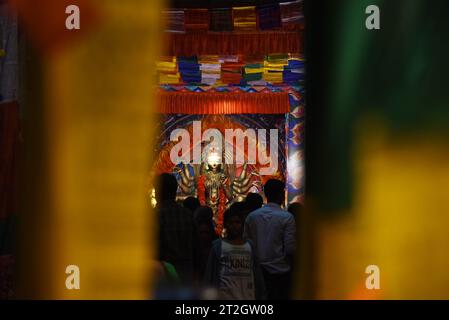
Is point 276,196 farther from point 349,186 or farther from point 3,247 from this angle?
point 349,186

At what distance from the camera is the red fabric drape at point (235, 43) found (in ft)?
25.1

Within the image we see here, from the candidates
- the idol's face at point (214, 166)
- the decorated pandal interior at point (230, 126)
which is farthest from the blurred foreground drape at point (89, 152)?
the idol's face at point (214, 166)

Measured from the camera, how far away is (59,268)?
188 centimetres

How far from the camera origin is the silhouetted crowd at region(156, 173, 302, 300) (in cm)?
405

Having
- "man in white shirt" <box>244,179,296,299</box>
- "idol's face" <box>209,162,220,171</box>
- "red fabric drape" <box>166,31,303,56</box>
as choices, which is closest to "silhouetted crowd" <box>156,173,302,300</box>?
"man in white shirt" <box>244,179,296,299</box>

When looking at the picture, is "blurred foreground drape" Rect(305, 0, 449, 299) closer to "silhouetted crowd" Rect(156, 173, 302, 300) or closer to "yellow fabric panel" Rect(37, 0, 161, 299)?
"yellow fabric panel" Rect(37, 0, 161, 299)

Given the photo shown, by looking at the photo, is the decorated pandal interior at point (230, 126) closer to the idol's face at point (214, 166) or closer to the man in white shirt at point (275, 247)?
the idol's face at point (214, 166)

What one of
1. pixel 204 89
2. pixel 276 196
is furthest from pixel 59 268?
pixel 204 89

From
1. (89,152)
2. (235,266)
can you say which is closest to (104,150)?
(89,152)

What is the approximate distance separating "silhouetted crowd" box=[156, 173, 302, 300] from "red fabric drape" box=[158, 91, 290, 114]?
8.68m

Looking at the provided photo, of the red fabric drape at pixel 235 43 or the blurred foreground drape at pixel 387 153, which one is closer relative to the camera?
the blurred foreground drape at pixel 387 153

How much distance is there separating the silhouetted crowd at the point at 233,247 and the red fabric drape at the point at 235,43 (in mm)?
2813

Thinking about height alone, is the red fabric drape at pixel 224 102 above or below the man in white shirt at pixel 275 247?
above
